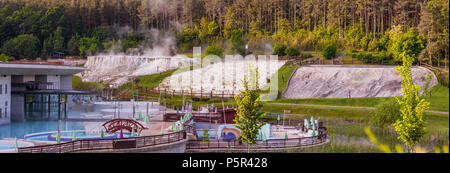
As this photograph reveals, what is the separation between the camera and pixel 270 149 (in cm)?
1697

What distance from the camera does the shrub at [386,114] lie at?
76.6 ft

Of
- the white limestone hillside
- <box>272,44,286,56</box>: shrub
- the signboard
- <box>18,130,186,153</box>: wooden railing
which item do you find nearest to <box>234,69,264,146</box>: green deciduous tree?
<box>18,130,186,153</box>: wooden railing

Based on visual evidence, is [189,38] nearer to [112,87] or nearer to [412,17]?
[112,87]

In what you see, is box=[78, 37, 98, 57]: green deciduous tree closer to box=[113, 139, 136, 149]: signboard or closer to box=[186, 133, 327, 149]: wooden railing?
box=[186, 133, 327, 149]: wooden railing

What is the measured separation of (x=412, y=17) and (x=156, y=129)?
106 ft

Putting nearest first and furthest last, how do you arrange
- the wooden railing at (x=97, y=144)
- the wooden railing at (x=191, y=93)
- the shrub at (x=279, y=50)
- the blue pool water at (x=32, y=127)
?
the wooden railing at (x=97, y=144) → the blue pool water at (x=32, y=127) → the wooden railing at (x=191, y=93) → the shrub at (x=279, y=50)

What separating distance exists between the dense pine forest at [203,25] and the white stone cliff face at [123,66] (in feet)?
14.5

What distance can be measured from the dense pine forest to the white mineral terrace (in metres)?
4.98

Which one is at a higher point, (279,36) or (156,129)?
(279,36)

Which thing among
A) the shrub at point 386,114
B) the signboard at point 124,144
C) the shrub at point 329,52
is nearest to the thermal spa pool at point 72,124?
the signboard at point 124,144

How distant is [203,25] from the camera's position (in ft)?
193

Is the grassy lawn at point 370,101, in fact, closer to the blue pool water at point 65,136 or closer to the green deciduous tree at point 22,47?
the blue pool water at point 65,136

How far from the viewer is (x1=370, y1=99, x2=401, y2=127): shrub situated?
23359 mm

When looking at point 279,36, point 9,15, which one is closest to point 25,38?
point 9,15
